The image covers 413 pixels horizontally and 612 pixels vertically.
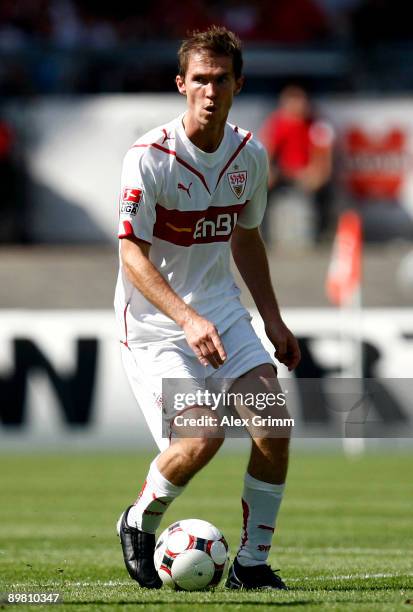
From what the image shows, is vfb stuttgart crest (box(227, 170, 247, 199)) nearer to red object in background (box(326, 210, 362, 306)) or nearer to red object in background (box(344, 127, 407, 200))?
red object in background (box(326, 210, 362, 306))

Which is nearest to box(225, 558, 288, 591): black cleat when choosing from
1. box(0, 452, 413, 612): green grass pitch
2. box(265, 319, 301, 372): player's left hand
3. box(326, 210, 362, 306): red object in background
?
box(0, 452, 413, 612): green grass pitch

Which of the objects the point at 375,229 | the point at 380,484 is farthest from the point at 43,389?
the point at 375,229

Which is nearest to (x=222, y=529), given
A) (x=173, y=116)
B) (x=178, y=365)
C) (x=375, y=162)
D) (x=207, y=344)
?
(x=178, y=365)

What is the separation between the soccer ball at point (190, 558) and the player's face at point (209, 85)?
2030 millimetres

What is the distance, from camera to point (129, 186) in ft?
22.2

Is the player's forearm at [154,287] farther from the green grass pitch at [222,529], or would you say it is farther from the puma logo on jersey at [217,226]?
the green grass pitch at [222,529]

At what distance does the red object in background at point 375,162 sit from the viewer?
66.1 ft

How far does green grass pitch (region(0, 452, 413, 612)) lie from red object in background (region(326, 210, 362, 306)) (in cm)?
208

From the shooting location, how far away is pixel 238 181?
711 cm

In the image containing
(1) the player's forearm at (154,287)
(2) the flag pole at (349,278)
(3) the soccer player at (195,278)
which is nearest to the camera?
(1) the player's forearm at (154,287)

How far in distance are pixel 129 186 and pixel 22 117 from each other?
44.3 feet

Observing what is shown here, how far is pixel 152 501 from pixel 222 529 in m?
3.77

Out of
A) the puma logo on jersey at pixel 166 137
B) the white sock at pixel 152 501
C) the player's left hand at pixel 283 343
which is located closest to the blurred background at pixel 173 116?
the player's left hand at pixel 283 343

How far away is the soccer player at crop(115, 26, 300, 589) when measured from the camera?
673cm
